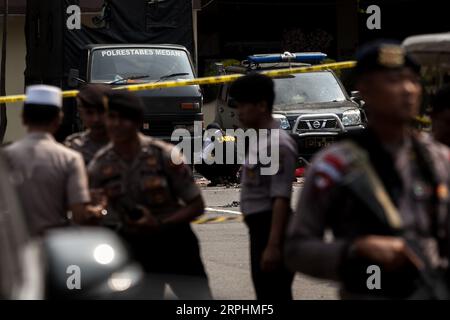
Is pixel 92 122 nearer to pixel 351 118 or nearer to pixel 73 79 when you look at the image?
pixel 73 79

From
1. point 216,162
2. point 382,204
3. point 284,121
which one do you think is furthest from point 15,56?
point 382,204

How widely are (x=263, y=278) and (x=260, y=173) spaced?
0.60 metres

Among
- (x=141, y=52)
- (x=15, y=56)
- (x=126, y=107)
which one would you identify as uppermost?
(x=15, y=56)

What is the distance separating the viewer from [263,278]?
7094 millimetres

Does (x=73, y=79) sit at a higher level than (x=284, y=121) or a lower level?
higher

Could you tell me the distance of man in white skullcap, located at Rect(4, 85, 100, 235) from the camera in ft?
21.4

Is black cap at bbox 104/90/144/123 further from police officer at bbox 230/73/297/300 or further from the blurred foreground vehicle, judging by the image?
the blurred foreground vehicle

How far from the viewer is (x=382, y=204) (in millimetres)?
4281

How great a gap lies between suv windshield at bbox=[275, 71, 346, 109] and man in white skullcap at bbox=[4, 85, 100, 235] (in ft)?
43.6

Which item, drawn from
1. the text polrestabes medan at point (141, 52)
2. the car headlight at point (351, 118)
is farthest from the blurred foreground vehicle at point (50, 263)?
the text polrestabes medan at point (141, 52)

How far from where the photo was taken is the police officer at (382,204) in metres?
4.28

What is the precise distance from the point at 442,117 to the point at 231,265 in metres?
4.77

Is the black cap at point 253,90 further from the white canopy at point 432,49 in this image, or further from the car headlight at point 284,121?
the car headlight at point 284,121

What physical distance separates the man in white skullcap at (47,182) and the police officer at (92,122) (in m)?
1.12
